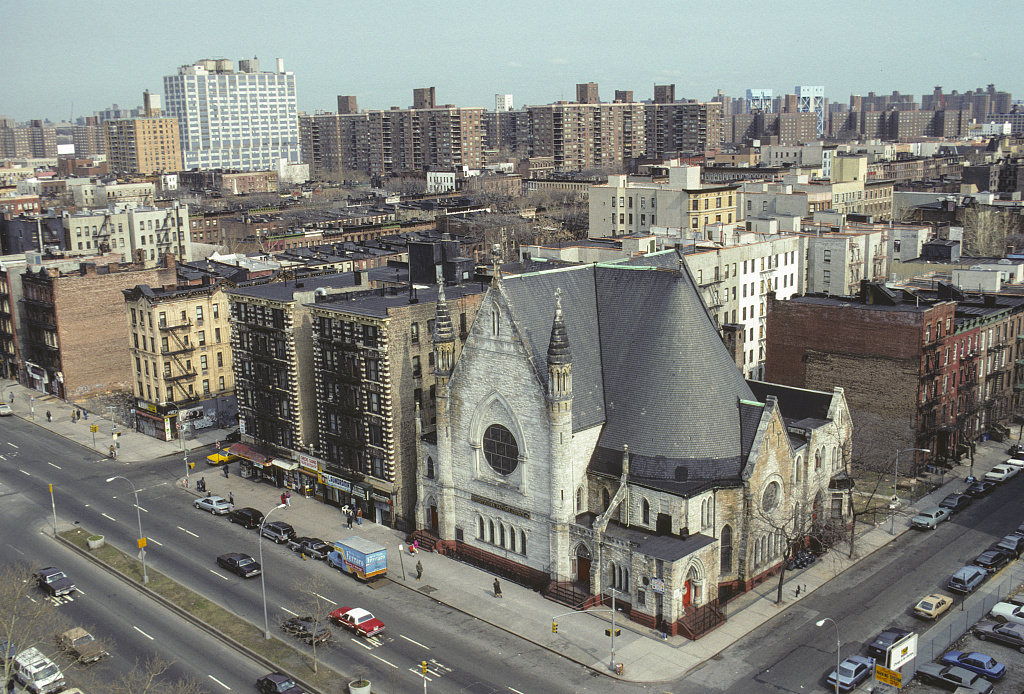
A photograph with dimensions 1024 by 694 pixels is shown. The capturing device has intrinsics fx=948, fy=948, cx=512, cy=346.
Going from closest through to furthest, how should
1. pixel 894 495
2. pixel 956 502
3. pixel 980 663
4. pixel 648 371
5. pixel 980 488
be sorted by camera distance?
pixel 980 663 < pixel 648 371 < pixel 956 502 < pixel 894 495 < pixel 980 488

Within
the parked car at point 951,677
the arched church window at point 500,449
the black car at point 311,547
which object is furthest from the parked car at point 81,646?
the parked car at point 951,677

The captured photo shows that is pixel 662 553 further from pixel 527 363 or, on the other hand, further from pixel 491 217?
pixel 491 217

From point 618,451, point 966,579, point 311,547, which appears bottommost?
point 311,547

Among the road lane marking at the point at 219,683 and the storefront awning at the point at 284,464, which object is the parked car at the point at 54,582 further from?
the storefront awning at the point at 284,464

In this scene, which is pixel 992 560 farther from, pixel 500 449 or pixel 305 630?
pixel 305 630

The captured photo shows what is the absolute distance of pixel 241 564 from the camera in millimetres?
63969

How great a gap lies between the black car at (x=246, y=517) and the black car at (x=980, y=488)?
5506 cm

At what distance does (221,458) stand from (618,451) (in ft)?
138

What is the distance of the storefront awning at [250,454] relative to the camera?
80938 millimetres

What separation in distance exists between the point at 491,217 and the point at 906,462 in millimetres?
124372

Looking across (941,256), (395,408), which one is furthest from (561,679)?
(941,256)

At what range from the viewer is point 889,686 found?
4853 centimetres

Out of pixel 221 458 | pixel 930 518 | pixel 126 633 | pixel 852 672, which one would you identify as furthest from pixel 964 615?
pixel 221 458

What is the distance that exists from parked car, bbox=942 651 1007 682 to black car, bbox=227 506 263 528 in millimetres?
47807
